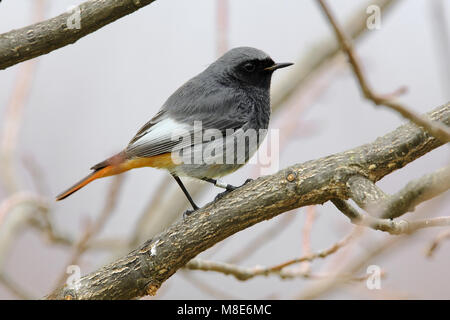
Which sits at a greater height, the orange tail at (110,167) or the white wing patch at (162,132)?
the white wing patch at (162,132)

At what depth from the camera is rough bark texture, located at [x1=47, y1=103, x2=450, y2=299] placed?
8.77ft

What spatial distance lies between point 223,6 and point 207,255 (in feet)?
6.42

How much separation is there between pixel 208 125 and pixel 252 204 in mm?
1129

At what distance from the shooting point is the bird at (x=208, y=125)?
3.62 m

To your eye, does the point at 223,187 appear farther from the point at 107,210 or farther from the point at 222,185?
the point at 107,210

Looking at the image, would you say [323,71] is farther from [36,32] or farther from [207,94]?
[36,32]

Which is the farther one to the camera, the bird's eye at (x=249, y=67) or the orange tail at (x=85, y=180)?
the bird's eye at (x=249, y=67)

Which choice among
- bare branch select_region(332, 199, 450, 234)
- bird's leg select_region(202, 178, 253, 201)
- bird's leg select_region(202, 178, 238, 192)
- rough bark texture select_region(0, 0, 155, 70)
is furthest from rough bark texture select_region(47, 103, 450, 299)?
rough bark texture select_region(0, 0, 155, 70)

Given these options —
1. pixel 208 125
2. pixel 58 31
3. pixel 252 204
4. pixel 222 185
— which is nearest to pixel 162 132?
pixel 208 125

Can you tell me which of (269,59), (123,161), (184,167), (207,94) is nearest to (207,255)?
(184,167)

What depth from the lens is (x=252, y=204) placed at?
282 centimetres

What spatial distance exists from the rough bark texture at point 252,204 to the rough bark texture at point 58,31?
110 cm

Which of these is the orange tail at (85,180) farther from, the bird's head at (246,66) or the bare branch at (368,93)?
the bare branch at (368,93)

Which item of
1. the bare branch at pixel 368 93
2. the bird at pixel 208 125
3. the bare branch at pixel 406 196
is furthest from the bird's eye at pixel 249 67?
the bare branch at pixel 368 93
